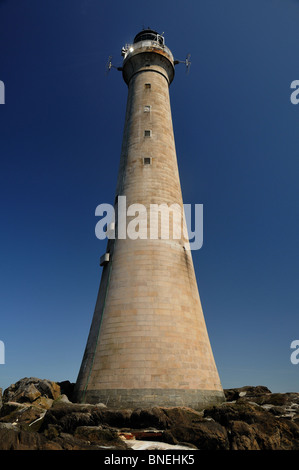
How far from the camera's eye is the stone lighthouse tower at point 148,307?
16.6 metres

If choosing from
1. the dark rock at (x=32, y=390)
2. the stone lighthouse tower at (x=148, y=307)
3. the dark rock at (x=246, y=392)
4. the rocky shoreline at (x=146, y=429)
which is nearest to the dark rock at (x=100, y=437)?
the rocky shoreline at (x=146, y=429)

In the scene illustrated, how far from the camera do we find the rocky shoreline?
9.72 m

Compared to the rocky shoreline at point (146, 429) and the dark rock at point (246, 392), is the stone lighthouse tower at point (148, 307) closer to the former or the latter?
the rocky shoreline at point (146, 429)

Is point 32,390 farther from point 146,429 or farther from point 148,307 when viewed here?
point 146,429

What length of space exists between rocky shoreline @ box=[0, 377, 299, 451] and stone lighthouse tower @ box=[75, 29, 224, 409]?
2.22 m

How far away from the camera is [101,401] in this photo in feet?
53.7

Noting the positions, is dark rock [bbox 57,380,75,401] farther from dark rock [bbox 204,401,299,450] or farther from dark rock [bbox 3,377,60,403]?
dark rock [bbox 204,401,299,450]

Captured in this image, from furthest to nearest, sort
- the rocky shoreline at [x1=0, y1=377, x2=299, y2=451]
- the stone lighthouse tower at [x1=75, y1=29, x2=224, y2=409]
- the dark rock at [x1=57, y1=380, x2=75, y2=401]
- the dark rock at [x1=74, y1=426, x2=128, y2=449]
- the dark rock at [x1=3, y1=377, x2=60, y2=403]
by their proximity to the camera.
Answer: the dark rock at [x1=57, y1=380, x2=75, y2=401] < the dark rock at [x1=3, y1=377, x2=60, y2=403] < the stone lighthouse tower at [x1=75, y1=29, x2=224, y2=409] < the dark rock at [x1=74, y1=426, x2=128, y2=449] < the rocky shoreline at [x1=0, y1=377, x2=299, y2=451]

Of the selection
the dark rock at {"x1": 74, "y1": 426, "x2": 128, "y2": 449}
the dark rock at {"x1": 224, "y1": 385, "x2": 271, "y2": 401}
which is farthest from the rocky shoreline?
the dark rock at {"x1": 224, "y1": 385, "x2": 271, "y2": 401}

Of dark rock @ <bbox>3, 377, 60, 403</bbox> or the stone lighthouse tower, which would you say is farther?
dark rock @ <bbox>3, 377, 60, 403</bbox>

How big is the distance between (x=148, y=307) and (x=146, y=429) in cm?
667

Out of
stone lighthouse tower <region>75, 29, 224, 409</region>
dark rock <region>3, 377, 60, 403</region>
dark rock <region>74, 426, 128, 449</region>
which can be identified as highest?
stone lighthouse tower <region>75, 29, 224, 409</region>

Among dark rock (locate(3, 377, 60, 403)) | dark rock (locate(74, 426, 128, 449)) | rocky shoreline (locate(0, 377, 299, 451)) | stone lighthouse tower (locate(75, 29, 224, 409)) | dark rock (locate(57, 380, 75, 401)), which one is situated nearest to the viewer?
rocky shoreline (locate(0, 377, 299, 451))
